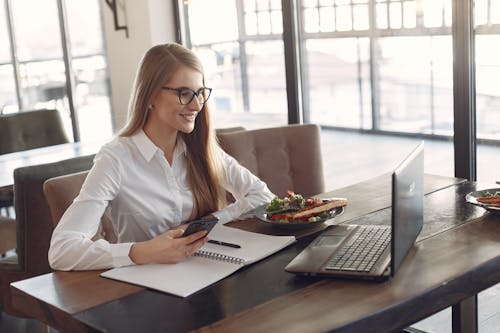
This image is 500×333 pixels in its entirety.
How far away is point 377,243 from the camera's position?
5.90ft

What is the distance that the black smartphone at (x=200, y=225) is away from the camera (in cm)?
177

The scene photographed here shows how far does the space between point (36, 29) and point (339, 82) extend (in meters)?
3.16

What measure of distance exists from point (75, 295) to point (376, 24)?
2.01 meters

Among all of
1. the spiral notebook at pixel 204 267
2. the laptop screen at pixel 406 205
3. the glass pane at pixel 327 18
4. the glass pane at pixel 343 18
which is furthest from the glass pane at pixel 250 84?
the laptop screen at pixel 406 205

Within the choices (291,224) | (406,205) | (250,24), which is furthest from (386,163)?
(406,205)

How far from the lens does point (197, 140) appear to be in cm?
234

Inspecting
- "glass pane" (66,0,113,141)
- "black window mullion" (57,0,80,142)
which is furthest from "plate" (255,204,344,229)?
"black window mullion" (57,0,80,142)

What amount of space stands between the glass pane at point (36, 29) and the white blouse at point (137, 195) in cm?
362

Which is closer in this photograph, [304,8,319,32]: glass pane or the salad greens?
the salad greens

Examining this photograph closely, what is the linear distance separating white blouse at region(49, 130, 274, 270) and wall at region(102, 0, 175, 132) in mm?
2297

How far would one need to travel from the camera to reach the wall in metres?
4.53

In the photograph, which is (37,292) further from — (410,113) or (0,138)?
(0,138)

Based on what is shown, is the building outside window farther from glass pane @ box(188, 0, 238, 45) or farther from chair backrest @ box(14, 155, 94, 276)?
chair backrest @ box(14, 155, 94, 276)

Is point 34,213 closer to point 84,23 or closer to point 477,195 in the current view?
point 477,195
